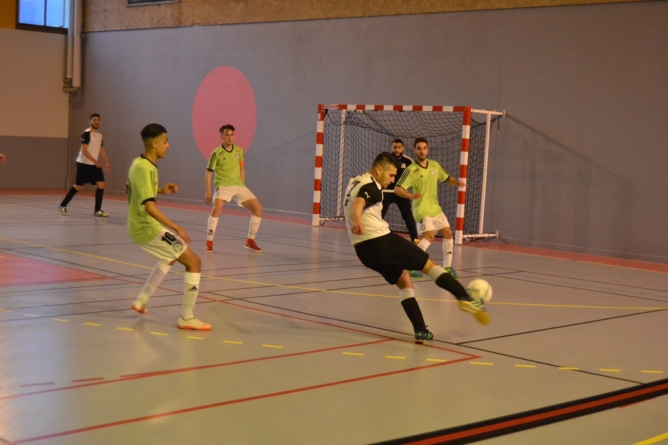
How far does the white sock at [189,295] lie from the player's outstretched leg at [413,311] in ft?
5.77

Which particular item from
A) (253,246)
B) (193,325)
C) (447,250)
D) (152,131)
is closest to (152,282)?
(193,325)

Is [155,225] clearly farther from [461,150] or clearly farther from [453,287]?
[461,150]

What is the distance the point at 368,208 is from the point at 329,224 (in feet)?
35.4

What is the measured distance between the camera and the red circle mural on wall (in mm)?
20484

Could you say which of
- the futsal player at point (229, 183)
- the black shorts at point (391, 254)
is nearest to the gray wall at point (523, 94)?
the futsal player at point (229, 183)

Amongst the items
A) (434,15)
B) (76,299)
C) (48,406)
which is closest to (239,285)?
(76,299)

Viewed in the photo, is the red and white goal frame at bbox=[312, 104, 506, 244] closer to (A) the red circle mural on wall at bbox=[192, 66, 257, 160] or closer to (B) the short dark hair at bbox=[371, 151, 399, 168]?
(A) the red circle mural on wall at bbox=[192, 66, 257, 160]

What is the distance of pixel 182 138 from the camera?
2200 centimetres

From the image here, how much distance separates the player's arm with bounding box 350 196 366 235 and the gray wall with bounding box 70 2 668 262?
29.0ft

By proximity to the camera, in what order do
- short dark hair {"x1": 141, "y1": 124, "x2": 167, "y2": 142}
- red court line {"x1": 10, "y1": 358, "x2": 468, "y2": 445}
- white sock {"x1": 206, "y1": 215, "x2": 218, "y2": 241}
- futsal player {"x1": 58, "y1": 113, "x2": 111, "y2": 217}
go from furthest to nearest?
futsal player {"x1": 58, "y1": 113, "x2": 111, "y2": 217} → white sock {"x1": 206, "y1": 215, "x2": 218, "y2": 241} → short dark hair {"x1": 141, "y1": 124, "x2": 167, "y2": 142} → red court line {"x1": 10, "y1": 358, "x2": 468, "y2": 445}

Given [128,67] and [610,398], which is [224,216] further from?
[610,398]

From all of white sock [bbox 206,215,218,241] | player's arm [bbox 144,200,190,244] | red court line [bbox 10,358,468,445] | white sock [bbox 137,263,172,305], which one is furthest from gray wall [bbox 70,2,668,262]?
player's arm [bbox 144,200,190,244]

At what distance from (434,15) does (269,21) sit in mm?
4661

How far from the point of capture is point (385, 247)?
7.06 metres
